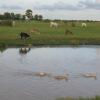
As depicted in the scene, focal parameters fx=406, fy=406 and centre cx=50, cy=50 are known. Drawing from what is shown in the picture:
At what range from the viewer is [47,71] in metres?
26.2

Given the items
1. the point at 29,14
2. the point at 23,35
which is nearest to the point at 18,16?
the point at 29,14

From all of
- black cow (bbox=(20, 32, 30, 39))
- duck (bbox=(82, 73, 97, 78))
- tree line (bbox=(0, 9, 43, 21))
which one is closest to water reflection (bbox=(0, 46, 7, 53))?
black cow (bbox=(20, 32, 30, 39))

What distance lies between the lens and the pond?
64.3 ft

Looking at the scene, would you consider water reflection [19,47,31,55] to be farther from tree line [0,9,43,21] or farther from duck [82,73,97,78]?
tree line [0,9,43,21]

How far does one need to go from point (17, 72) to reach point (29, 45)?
57.0 feet

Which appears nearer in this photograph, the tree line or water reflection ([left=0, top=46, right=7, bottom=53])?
water reflection ([left=0, top=46, right=7, bottom=53])

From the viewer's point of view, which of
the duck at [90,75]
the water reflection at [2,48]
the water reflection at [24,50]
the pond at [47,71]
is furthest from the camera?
the water reflection at [2,48]

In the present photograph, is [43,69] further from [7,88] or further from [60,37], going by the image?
[60,37]

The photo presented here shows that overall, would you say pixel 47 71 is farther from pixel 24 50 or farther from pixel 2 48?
pixel 2 48

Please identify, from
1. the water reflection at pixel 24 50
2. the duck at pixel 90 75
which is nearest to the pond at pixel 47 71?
the water reflection at pixel 24 50

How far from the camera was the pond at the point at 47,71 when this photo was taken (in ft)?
64.3

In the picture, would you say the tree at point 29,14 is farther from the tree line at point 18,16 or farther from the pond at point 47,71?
the pond at point 47,71

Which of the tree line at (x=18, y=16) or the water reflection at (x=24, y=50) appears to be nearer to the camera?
the water reflection at (x=24, y=50)

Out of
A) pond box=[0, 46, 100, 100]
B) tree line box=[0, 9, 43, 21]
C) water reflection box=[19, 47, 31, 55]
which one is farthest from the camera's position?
tree line box=[0, 9, 43, 21]
